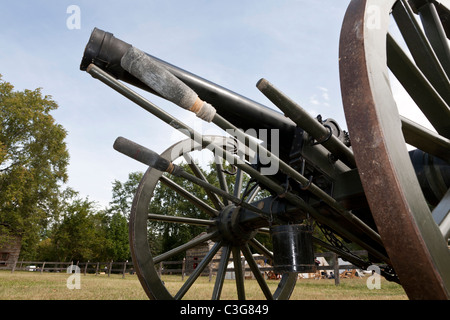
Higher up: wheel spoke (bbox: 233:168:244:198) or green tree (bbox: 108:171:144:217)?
green tree (bbox: 108:171:144:217)

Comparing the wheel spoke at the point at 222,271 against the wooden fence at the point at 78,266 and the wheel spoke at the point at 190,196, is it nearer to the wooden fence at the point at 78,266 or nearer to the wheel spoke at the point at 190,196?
the wheel spoke at the point at 190,196

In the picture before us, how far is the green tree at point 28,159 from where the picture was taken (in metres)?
16.3

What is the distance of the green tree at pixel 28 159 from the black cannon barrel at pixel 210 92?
16.6 meters

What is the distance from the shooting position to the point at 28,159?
1748 centimetres

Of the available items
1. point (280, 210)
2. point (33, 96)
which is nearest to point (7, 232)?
point (33, 96)

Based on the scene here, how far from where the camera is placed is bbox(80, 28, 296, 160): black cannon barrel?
1590 millimetres

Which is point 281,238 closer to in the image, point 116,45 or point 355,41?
point 355,41

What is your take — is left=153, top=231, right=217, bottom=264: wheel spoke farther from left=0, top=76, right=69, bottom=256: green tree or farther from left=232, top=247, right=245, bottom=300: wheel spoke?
left=0, top=76, right=69, bottom=256: green tree

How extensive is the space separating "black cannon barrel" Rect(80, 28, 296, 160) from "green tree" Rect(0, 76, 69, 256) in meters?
16.6

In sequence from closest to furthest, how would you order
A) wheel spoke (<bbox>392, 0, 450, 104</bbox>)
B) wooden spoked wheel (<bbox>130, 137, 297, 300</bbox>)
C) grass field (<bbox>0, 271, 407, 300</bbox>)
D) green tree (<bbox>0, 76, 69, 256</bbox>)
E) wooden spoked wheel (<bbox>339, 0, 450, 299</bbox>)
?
wooden spoked wheel (<bbox>339, 0, 450, 299</bbox>) < wheel spoke (<bbox>392, 0, 450, 104</bbox>) < wooden spoked wheel (<bbox>130, 137, 297, 300</bbox>) < grass field (<bbox>0, 271, 407, 300</bbox>) < green tree (<bbox>0, 76, 69, 256</bbox>)

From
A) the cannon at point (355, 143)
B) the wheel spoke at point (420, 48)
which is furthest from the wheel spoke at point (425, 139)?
the wheel spoke at point (420, 48)

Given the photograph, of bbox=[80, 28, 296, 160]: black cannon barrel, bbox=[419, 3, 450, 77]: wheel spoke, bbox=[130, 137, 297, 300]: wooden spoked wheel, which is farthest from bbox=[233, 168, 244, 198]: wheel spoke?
bbox=[419, 3, 450, 77]: wheel spoke

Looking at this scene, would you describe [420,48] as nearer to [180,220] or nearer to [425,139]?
[425,139]
